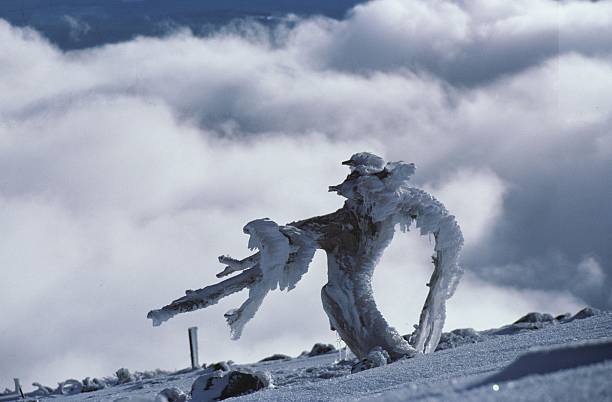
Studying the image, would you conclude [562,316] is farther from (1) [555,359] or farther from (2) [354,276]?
(1) [555,359]

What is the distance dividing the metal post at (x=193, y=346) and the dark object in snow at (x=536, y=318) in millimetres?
3726

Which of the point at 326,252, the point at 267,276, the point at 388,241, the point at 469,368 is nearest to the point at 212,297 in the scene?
the point at 267,276

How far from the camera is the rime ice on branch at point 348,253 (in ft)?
18.0

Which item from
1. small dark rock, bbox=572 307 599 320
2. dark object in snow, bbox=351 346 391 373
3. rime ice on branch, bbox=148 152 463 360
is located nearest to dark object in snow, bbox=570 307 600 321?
small dark rock, bbox=572 307 599 320

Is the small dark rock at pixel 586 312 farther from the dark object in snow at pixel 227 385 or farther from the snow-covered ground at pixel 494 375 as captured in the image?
the dark object in snow at pixel 227 385

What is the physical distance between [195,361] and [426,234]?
4837mm

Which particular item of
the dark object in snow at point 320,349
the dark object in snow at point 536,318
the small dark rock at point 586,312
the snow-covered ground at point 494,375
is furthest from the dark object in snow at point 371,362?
the dark object in snow at point 320,349

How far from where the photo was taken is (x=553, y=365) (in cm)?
250

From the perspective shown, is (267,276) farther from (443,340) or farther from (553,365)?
(553,365)

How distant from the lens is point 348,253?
227 inches

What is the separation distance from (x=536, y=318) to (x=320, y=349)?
246 cm

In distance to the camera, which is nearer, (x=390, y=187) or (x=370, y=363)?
(x=370, y=363)

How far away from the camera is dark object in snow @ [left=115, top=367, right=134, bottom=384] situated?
9.25 meters

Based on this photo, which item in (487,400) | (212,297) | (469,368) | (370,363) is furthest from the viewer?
(212,297)
